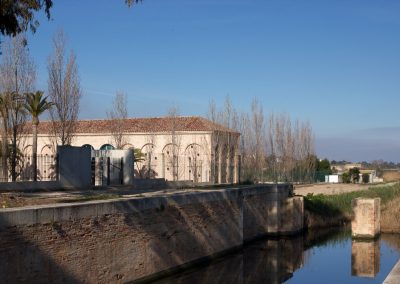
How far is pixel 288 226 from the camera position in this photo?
96.1 feet

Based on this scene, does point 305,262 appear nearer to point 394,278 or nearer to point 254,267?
point 254,267

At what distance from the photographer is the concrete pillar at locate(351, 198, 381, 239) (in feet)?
93.4

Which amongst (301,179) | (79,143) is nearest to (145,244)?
(79,143)

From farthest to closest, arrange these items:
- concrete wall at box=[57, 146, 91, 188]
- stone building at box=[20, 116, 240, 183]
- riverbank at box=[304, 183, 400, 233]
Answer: stone building at box=[20, 116, 240, 183] → riverbank at box=[304, 183, 400, 233] → concrete wall at box=[57, 146, 91, 188]

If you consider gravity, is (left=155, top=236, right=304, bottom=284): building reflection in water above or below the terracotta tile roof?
below

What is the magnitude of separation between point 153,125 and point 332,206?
19.7 meters

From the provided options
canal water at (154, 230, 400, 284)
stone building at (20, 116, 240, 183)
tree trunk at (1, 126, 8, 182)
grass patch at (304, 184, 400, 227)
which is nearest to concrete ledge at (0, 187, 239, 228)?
canal water at (154, 230, 400, 284)

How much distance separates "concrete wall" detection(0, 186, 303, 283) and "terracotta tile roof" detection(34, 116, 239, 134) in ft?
79.8

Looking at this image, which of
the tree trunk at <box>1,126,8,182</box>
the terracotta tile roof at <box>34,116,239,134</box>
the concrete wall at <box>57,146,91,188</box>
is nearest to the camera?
the concrete wall at <box>57,146,91,188</box>

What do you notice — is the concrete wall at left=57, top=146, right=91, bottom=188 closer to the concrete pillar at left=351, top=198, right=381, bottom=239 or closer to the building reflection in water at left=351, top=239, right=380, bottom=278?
the building reflection in water at left=351, top=239, right=380, bottom=278

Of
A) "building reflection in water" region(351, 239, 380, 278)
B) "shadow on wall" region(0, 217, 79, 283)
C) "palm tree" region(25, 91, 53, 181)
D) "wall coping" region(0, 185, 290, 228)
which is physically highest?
"palm tree" region(25, 91, 53, 181)

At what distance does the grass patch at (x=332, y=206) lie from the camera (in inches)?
1313

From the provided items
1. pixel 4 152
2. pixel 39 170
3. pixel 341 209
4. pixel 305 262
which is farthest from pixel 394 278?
pixel 341 209

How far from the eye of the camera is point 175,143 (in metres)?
46.5
